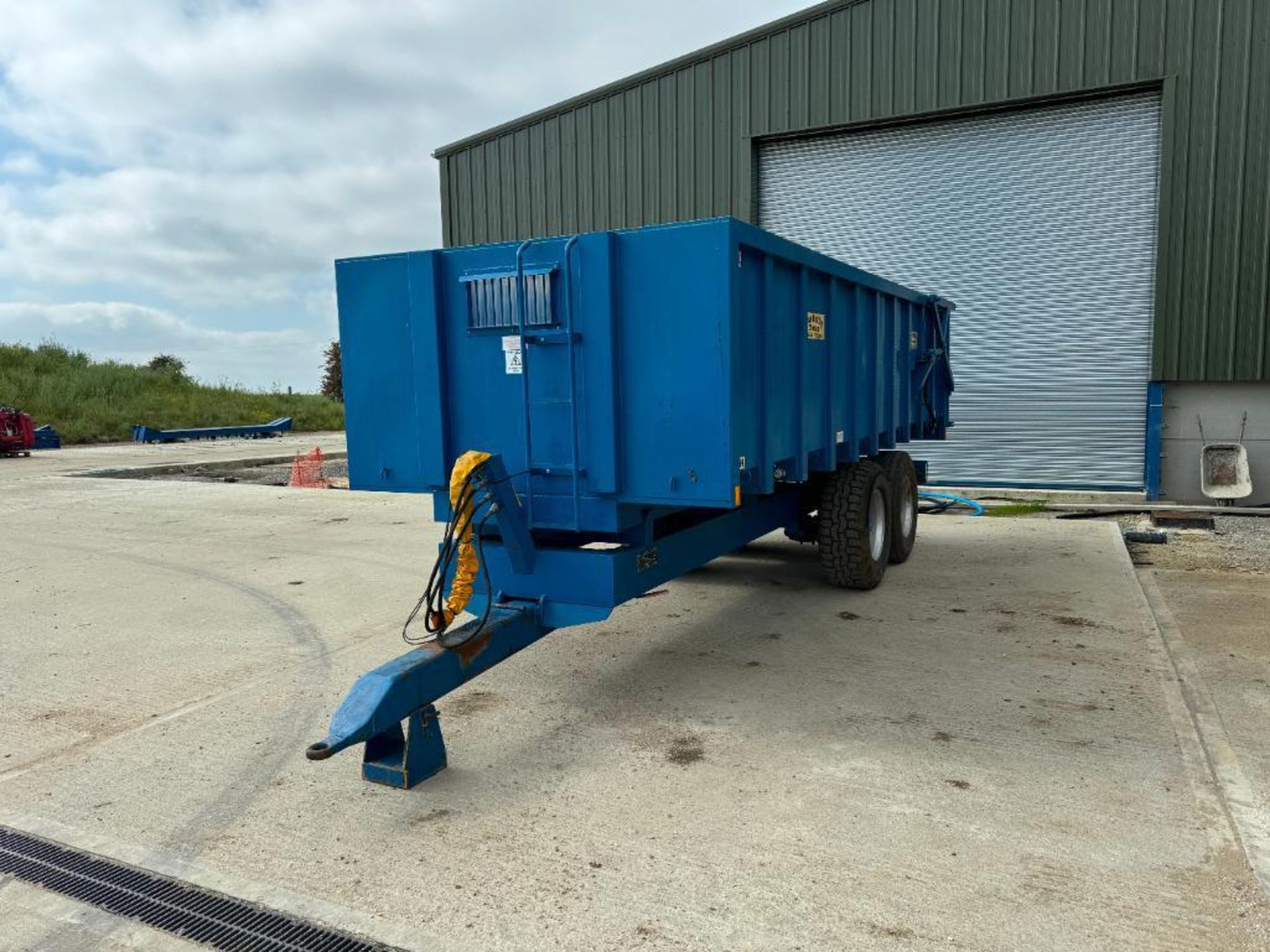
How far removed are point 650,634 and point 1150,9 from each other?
12349 mm

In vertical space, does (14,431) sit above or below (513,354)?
Answer: below

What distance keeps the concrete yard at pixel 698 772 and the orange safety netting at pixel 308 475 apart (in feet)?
31.6

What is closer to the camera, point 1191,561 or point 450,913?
point 450,913

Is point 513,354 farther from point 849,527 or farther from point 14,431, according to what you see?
point 14,431

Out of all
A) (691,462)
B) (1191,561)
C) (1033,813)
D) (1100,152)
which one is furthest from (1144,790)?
(1100,152)

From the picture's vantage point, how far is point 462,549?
4422mm

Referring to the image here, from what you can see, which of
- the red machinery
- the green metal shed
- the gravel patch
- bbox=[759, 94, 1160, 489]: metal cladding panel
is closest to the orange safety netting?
the green metal shed

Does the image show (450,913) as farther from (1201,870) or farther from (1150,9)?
(1150,9)

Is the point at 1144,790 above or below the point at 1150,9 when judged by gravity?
below

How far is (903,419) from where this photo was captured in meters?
8.42

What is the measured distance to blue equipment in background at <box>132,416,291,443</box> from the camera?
30219 millimetres

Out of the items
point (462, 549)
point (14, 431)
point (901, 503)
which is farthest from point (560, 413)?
point (14, 431)

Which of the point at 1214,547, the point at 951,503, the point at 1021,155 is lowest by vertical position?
the point at 1214,547

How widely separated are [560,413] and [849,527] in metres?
3.21
